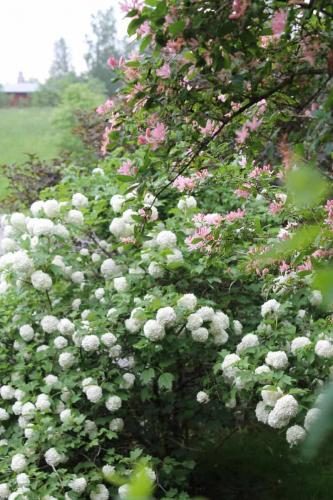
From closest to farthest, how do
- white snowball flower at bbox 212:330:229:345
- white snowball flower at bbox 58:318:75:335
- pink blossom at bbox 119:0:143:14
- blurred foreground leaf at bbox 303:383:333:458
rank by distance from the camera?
blurred foreground leaf at bbox 303:383:333:458
pink blossom at bbox 119:0:143:14
white snowball flower at bbox 212:330:229:345
white snowball flower at bbox 58:318:75:335

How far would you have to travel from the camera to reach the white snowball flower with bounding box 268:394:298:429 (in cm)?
258

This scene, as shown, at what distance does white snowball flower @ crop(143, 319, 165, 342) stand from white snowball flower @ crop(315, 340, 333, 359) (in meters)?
0.68

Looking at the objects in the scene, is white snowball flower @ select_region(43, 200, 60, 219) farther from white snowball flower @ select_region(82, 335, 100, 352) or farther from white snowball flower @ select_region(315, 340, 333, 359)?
white snowball flower @ select_region(315, 340, 333, 359)

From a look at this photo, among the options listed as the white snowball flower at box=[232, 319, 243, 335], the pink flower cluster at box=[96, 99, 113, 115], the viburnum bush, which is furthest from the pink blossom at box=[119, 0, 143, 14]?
the white snowball flower at box=[232, 319, 243, 335]

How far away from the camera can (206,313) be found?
307 cm

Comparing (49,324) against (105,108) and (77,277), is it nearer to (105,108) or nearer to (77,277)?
(77,277)

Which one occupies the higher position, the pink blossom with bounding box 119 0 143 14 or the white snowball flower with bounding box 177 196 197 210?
the pink blossom with bounding box 119 0 143 14

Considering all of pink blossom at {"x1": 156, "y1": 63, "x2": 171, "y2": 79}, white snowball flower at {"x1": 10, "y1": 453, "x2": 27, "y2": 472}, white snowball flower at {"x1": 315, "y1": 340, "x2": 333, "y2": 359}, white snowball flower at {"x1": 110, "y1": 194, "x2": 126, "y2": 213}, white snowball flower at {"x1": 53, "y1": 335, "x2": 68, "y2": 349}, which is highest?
pink blossom at {"x1": 156, "y1": 63, "x2": 171, "y2": 79}

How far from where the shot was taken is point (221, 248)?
2730mm

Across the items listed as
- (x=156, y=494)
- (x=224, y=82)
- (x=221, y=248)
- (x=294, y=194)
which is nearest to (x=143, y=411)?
(x=156, y=494)

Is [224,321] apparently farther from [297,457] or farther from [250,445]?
[250,445]

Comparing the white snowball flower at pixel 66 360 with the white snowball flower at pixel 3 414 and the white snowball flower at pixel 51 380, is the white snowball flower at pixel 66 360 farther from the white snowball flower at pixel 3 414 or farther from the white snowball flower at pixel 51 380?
the white snowball flower at pixel 3 414

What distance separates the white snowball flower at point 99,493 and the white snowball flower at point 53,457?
0.65 feet

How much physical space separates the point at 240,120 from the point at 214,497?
92.8 inches
